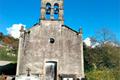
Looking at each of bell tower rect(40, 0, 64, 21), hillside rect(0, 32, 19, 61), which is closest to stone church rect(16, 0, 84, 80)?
bell tower rect(40, 0, 64, 21)

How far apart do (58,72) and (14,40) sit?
134 ft

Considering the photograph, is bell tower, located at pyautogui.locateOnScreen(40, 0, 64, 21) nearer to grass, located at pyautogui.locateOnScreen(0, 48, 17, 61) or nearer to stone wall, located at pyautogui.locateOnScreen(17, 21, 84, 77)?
stone wall, located at pyautogui.locateOnScreen(17, 21, 84, 77)

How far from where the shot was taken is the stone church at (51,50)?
72.6 feet

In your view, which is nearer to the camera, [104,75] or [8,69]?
[104,75]

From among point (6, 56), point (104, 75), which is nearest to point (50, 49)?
point (104, 75)

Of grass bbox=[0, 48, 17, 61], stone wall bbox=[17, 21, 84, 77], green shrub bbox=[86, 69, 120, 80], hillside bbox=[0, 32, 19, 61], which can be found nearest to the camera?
green shrub bbox=[86, 69, 120, 80]

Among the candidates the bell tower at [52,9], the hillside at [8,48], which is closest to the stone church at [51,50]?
the bell tower at [52,9]

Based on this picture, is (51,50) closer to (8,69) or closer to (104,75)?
(104,75)

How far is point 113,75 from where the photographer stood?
2283cm

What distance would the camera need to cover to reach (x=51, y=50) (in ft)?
74.2

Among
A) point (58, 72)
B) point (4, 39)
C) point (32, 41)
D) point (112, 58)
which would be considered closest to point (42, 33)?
point (32, 41)

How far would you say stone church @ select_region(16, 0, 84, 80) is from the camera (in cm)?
2212

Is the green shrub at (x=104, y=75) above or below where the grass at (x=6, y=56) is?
below

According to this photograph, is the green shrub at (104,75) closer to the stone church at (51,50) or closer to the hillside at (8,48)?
the stone church at (51,50)
